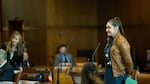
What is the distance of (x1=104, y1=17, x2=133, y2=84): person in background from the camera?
479cm

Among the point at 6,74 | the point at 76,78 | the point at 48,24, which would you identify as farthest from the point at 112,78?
the point at 48,24

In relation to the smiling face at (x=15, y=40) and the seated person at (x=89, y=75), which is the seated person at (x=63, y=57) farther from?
the seated person at (x=89, y=75)

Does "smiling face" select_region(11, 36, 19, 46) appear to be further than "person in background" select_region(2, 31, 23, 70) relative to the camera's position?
Yes

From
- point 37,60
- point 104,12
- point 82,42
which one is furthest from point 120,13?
point 37,60

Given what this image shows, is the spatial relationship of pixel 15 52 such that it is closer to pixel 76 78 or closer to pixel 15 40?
pixel 15 40

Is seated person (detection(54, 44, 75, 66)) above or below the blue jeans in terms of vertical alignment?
below

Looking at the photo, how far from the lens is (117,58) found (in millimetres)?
4816

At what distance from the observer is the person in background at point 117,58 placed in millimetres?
4793

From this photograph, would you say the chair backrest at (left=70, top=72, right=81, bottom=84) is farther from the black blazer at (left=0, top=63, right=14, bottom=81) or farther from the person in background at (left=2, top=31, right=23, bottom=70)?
the black blazer at (left=0, top=63, right=14, bottom=81)

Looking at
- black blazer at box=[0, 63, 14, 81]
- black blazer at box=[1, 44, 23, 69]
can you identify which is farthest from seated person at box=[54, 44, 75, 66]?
black blazer at box=[0, 63, 14, 81]

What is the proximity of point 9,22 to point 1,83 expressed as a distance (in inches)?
353

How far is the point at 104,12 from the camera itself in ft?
48.6

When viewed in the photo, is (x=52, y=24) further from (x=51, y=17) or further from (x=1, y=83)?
A: (x=1, y=83)

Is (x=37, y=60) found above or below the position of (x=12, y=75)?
below
